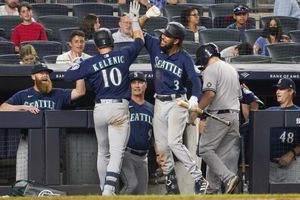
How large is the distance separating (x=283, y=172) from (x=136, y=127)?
157cm

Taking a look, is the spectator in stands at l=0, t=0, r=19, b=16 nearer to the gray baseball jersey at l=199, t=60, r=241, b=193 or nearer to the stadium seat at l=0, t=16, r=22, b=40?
the stadium seat at l=0, t=16, r=22, b=40

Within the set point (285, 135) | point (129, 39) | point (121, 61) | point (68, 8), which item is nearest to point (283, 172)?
point (285, 135)

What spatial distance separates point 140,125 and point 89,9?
206 inches

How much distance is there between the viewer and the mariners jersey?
12.0 metres

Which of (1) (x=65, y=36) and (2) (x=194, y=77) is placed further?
(1) (x=65, y=36)

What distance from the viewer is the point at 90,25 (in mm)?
15016

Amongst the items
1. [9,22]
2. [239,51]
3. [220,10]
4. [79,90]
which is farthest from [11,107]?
[220,10]

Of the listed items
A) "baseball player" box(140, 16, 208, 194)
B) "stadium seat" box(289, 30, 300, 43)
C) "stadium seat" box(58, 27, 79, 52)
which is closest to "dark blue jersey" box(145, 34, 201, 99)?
"baseball player" box(140, 16, 208, 194)

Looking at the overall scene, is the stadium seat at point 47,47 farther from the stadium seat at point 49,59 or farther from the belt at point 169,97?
the belt at point 169,97

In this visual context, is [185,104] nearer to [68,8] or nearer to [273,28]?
[273,28]

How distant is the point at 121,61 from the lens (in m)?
11.5

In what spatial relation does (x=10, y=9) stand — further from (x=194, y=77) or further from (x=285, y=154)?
(x=285, y=154)

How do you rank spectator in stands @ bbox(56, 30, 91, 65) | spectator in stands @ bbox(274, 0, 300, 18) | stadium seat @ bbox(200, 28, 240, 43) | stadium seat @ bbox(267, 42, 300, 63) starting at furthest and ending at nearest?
1. spectator in stands @ bbox(274, 0, 300, 18)
2. stadium seat @ bbox(200, 28, 240, 43)
3. stadium seat @ bbox(267, 42, 300, 63)
4. spectator in stands @ bbox(56, 30, 91, 65)

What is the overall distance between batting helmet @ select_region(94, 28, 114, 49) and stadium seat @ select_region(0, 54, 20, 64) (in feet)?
→ 6.30
